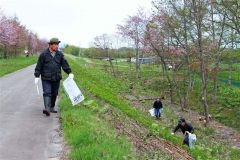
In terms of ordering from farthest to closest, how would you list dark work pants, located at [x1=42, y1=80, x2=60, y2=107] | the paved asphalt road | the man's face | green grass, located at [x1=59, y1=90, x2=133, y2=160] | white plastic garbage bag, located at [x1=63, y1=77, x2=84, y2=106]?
white plastic garbage bag, located at [x1=63, y1=77, x2=84, y2=106] < dark work pants, located at [x1=42, y1=80, x2=60, y2=107] < the man's face < the paved asphalt road < green grass, located at [x1=59, y1=90, x2=133, y2=160]

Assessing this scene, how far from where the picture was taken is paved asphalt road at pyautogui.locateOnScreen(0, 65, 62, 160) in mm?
8042

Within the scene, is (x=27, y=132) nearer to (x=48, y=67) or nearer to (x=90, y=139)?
(x=90, y=139)

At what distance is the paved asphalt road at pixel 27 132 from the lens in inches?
317

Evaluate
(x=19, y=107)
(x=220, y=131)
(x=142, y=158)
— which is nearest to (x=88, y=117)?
(x=19, y=107)

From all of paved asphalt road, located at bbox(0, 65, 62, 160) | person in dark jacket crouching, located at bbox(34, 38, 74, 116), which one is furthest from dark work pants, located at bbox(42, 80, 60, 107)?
paved asphalt road, located at bbox(0, 65, 62, 160)

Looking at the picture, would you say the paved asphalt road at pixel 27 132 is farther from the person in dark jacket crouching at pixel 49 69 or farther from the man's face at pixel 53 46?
the man's face at pixel 53 46

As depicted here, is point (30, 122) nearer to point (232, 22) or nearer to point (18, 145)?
point (18, 145)

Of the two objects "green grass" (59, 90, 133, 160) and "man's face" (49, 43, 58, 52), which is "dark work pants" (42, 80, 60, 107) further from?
"man's face" (49, 43, 58, 52)

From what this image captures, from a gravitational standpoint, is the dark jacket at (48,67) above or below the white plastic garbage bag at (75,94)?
above

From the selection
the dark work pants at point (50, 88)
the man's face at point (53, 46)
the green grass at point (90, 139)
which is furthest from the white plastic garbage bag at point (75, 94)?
the man's face at point (53, 46)

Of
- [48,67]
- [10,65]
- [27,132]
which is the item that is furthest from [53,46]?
[10,65]

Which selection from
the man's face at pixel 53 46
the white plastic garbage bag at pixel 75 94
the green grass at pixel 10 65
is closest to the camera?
the man's face at pixel 53 46

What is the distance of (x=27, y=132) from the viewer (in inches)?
387

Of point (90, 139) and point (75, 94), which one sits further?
point (75, 94)
